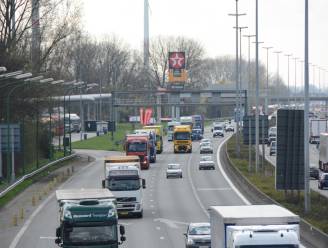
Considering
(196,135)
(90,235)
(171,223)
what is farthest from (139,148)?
(196,135)

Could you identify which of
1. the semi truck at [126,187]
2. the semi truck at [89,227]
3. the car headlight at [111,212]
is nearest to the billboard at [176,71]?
the semi truck at [126,187]

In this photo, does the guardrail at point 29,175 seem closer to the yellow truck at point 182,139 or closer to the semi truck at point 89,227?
the yellow truck at point 182,139

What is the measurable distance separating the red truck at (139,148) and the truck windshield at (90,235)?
5611cm

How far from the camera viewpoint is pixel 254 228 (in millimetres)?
23328

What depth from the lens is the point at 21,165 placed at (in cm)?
8500

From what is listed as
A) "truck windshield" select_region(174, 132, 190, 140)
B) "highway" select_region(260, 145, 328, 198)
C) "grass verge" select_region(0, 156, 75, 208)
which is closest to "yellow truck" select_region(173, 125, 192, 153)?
"truck windshield" select_region(174, 132, 190, 140)

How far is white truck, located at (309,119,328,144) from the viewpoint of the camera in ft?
418

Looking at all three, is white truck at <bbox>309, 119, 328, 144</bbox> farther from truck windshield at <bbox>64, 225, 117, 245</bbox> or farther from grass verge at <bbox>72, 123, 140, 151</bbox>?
truck windshield at <bbox>64, 225, 117, 245</bbox>

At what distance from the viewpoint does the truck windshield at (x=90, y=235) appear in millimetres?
30562

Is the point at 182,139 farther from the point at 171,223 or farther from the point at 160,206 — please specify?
the point at 171,223

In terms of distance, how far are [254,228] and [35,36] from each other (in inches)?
2960

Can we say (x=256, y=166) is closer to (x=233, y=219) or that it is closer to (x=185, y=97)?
(x=233, y=219)

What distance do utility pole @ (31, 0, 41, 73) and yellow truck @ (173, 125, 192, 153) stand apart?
21.4m

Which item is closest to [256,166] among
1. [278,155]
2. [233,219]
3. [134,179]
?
[278,155]
